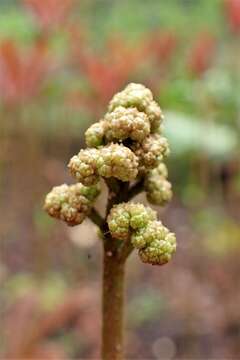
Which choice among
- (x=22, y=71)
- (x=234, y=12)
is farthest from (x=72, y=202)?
(x=234, y=12)

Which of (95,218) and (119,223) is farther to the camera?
(95,218)

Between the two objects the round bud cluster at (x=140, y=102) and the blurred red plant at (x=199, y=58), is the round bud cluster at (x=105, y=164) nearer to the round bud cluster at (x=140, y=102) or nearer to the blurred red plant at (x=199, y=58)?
the round bud cluster at (x=140, y=102)

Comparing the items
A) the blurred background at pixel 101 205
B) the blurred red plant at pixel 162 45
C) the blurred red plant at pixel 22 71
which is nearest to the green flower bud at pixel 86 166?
the blurred background at pixel 101 205

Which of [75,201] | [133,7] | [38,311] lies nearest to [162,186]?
[75,201]

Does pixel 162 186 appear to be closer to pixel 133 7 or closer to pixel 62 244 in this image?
pixel 62 244

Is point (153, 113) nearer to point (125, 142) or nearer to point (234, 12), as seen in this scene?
point (125, 142)

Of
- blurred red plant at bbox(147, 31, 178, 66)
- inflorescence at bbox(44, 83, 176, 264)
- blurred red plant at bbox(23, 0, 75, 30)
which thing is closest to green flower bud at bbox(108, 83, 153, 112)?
inflorescence at bbox(44, 83, 176, 264)
